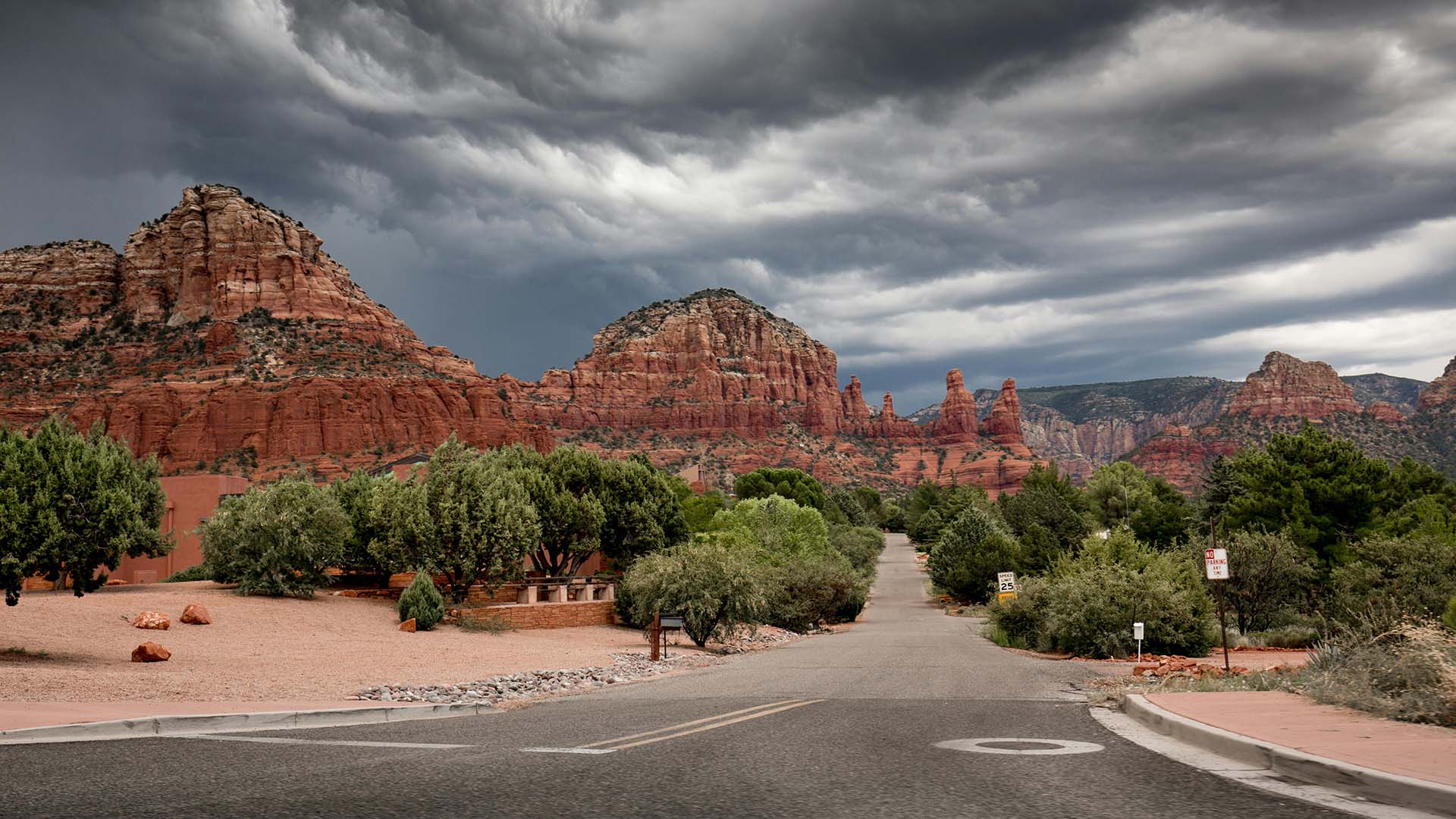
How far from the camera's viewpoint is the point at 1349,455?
51906 millimetres

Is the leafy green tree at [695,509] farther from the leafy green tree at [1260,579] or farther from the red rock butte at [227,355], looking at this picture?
the red rock butte at [227,355]

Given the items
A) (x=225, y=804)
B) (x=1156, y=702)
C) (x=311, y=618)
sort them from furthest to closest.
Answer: (x=311, y=618), (x=1156, y=702), (x=225, y=804)

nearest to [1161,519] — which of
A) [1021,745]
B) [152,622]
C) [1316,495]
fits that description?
[1316,495]

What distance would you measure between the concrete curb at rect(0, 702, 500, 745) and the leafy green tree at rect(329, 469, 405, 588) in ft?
88.7

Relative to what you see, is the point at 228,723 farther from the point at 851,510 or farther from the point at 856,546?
the point at 851,510

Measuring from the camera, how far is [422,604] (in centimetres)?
3469

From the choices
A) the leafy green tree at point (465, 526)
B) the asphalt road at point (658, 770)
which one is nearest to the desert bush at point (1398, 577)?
the asphalt road at point (658, 770)

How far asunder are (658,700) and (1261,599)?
3462 centimetres

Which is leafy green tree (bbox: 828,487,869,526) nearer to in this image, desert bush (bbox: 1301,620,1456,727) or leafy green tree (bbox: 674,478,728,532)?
leafy green tree (bbox: 674,478,728,532)

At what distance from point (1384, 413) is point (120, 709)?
8949 inches

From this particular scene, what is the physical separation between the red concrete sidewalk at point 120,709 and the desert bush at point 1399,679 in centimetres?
1294

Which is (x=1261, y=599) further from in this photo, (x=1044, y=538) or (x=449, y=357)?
(x=449, y=357)

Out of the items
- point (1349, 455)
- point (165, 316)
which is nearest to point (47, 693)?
point (1349, 455)

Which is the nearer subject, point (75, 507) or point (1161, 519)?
point (75, 507)
